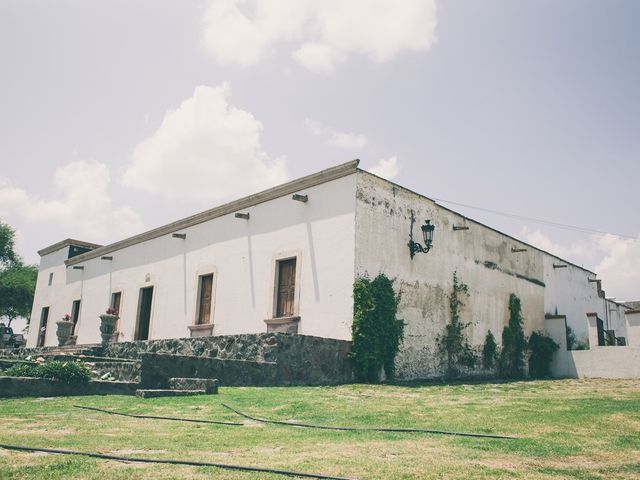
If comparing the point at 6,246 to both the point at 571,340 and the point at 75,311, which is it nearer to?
the point at 75,311

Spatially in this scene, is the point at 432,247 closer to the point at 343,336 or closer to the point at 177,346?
the point at 343,336

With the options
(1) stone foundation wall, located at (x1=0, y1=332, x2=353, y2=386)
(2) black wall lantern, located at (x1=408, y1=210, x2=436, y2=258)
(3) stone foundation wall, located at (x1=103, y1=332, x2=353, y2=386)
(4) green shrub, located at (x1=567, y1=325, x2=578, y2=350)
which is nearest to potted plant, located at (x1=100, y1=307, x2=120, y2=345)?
(1) stone foundation wall, located at (x1=0, y1=332, x2=353, y2=386)

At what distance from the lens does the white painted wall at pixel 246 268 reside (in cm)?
1374

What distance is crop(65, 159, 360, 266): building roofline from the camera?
1409 cm

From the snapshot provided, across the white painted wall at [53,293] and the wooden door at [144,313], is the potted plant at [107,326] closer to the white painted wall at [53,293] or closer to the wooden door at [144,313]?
the wooden door at [144,313]

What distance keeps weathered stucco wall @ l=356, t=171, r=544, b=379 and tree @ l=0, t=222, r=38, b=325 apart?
31839 millimetres

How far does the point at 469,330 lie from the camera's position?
53.9ft

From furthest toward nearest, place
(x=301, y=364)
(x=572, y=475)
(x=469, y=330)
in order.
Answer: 1. (x=469, y=330)
2. (x=301, y=364)
3. (x=572, y=475)

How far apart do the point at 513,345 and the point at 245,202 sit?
10.1 m

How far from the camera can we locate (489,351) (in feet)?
55.7

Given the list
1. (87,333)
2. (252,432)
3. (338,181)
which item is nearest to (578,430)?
(252,432)

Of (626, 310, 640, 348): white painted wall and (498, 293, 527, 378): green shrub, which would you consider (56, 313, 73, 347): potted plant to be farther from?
(626, 310, 640, 348): white painted wall

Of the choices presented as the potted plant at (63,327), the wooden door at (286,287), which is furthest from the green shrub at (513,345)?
the potted plant at (63,327)

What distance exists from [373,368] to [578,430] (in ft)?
24.8
